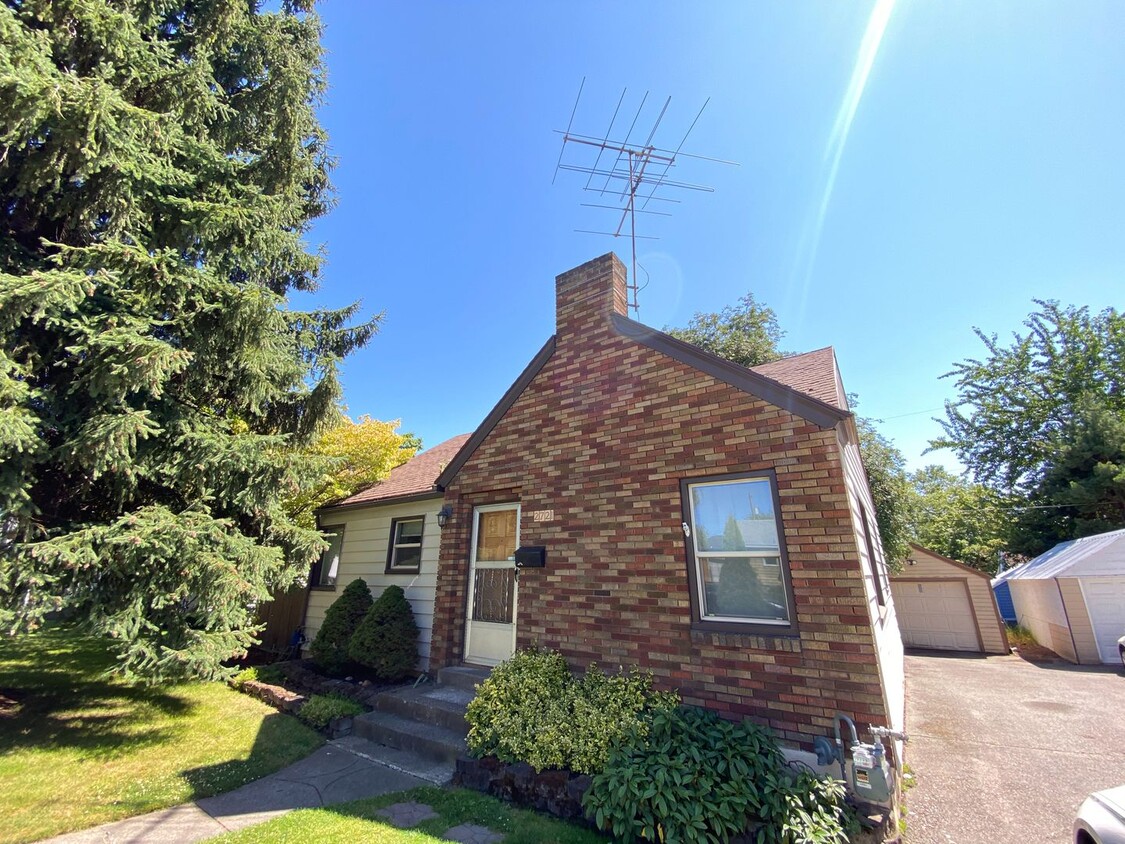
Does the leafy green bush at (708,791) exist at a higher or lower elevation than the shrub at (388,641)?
lower

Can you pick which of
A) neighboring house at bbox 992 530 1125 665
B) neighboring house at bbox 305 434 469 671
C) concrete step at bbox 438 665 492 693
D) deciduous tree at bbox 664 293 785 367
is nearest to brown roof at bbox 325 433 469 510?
neighboring house at bbox 305 434 469 671

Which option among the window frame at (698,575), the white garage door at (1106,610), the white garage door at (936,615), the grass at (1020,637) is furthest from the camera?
the grass at (1020,637)

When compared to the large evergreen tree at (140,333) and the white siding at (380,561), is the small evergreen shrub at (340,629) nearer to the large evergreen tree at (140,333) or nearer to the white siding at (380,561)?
the white siding at (380,561)

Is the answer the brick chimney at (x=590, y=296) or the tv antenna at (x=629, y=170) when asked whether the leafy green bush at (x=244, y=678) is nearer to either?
the brick chimney at (x=590, y=296)

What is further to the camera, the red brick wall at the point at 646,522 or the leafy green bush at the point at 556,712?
the leafy green bush at the point at 556,712

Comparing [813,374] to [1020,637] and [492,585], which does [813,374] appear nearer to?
[492,585]

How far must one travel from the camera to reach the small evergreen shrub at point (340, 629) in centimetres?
792

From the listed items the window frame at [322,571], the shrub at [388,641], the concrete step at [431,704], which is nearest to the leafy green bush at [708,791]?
the concrete step at [431,704]

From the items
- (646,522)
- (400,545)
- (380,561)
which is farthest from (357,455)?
(646,522)

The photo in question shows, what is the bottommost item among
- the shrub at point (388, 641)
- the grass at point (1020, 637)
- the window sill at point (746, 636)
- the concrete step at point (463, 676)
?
the grass at point (1020, 637)

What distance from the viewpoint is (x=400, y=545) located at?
8789mm

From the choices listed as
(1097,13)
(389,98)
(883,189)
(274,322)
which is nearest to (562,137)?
(389,98)

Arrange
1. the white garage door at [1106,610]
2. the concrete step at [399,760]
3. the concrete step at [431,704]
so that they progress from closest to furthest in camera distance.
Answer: the concrete step at [399,760] < the concrete step at [431,704] < the white garage door at [1106,610]

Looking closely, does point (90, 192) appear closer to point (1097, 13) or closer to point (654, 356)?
point (654, 356)
